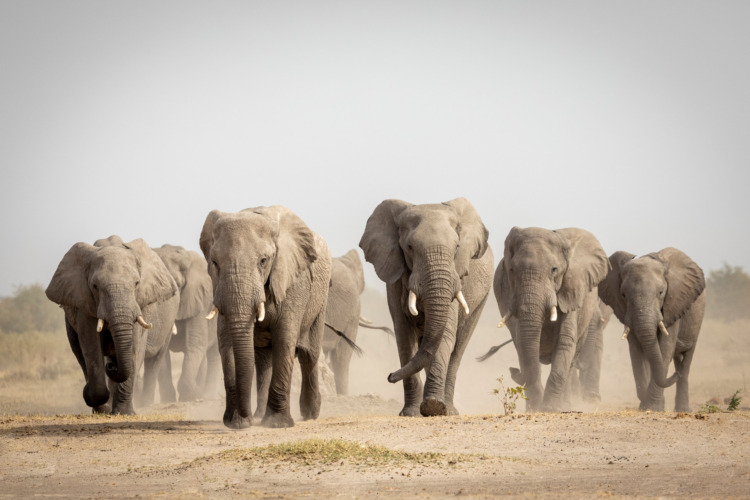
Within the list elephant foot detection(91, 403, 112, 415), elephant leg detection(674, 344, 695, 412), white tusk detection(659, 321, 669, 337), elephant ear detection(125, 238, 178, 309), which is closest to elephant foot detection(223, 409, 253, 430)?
elephant foot detection(91, 403, 112, 415)

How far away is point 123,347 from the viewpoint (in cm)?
1514

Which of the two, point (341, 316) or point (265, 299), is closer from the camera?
point (265, 299)

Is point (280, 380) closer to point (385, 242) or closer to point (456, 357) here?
point (385, 242)

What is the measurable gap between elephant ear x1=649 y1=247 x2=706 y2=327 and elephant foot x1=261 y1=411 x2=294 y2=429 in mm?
8720

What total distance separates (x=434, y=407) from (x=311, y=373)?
6.04 ft

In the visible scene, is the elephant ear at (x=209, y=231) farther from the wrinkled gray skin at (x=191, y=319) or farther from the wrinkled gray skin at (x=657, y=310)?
the wrinkled gray skin at (x=191, y=319)

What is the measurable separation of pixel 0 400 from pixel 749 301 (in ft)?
158

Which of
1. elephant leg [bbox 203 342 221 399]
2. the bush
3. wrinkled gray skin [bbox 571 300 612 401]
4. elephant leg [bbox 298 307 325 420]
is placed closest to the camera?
elephant leg [bbox 298 307 325 420]

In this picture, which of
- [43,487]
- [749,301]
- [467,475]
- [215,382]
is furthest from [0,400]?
[749,301]

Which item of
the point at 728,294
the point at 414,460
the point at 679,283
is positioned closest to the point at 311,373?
the point at 414,460

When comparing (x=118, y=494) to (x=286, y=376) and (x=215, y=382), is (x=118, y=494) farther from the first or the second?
A: (x=215, y=382)

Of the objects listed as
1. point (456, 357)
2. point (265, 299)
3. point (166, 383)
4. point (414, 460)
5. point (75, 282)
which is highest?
point (75, 282)

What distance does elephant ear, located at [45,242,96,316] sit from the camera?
15569mm

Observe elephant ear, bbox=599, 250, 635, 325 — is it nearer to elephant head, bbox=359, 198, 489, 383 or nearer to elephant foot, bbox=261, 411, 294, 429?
elephant head, bbox=359, 198, 489, 383
